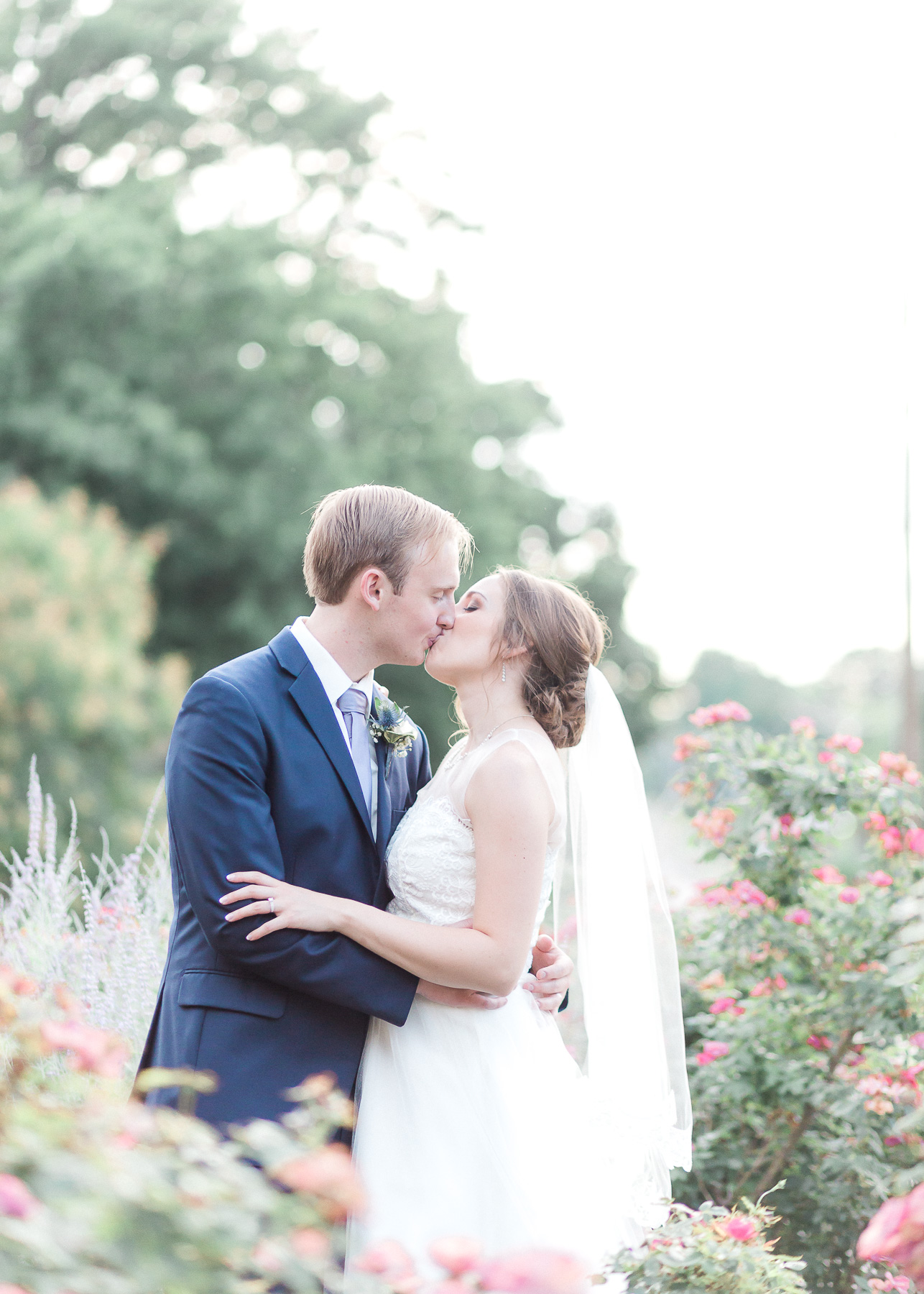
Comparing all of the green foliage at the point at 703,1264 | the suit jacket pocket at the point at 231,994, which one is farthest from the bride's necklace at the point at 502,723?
the green foliage at the point at 703,1264

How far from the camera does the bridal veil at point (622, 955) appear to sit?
3230mm

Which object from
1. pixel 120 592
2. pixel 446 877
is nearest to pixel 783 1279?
pixel 446 877

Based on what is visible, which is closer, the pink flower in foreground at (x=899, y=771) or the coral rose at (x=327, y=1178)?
the coral rose at (x=327, y=1178)

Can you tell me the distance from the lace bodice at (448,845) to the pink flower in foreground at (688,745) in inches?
67.6

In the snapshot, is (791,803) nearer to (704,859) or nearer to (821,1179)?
(704,859)

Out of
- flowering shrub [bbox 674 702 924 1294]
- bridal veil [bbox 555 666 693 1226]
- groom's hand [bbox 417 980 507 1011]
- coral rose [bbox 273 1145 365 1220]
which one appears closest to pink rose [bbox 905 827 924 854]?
flowering shrub [bbox 674 702 924 1294]

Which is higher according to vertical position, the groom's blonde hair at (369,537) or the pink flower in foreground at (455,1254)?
the groom's blonde hair at (369,537)

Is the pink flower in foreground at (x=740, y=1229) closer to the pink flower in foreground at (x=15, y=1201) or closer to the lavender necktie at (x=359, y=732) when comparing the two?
the lavender necktie at (x=359, y=732)

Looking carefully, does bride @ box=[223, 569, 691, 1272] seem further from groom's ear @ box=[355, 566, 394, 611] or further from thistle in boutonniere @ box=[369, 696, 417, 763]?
groom's ear @ box=[355, 566, 394, 611]

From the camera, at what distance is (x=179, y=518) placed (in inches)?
705

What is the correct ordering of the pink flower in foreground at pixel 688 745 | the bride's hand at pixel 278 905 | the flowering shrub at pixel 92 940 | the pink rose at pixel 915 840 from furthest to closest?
the pink flower in foreground at pixel 688 745 < the pink rose at pixel 915 840 < the flowering shrub at pixel 92 940 < the bride's hand at pixel 278 905

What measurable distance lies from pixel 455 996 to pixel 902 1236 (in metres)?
1.55

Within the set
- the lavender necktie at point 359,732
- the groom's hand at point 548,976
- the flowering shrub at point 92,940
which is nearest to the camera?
the lavender necktie at point 359,732

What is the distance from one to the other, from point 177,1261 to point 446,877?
5.42 feet
